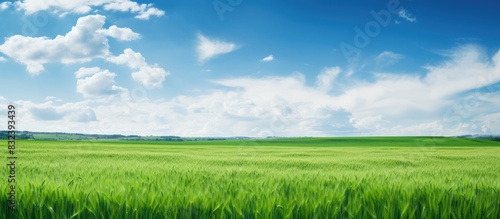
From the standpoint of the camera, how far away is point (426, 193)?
4.70 metres

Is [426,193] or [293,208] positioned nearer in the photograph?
[293,208]

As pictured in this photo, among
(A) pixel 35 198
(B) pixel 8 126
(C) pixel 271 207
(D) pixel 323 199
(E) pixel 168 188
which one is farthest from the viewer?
(B) pixel 8 126

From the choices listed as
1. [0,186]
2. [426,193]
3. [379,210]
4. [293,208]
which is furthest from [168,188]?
[426,193]

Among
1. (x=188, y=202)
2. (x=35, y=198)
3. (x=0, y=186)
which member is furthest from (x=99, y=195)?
(x=0, y=186)

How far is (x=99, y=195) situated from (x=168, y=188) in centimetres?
85

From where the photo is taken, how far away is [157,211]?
372 cm

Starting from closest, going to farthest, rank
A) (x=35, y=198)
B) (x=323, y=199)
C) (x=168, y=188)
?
1. (x=323, y=199)
2. (x=35, y=198)
3. (x=168, y=188)

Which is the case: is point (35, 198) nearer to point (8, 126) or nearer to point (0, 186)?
point (0, 186)

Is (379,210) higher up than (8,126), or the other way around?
(8,126)

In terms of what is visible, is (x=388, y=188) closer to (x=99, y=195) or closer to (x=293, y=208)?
(x=293, y=208)

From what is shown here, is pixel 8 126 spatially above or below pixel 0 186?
above

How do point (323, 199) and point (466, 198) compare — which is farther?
point (466, 198)

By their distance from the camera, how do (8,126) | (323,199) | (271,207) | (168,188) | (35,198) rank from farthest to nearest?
(8,126), (168,188), (35,198), (323,199), (271,207)

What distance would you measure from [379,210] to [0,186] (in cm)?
467
